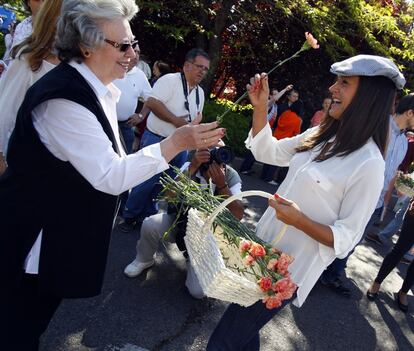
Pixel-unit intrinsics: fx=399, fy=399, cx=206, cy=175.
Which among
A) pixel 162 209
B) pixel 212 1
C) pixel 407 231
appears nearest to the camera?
pixel 407 231

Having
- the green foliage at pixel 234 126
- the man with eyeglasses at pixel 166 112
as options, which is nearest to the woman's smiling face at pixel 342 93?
the man with eyeglasses at pixel 166 112

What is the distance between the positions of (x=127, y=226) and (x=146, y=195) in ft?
1.38

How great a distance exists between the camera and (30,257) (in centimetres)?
169

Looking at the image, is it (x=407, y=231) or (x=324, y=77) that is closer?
(x=407, y=231)

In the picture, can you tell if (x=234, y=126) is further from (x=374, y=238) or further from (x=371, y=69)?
(x=371, y=69)

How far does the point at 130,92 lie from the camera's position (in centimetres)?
434

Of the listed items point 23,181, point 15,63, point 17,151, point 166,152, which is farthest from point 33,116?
point 15,63

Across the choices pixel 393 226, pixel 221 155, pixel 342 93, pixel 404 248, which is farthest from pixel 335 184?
pixel 393 226

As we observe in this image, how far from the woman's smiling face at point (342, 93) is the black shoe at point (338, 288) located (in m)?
2.68

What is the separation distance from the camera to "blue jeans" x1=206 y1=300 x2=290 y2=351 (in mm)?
1970

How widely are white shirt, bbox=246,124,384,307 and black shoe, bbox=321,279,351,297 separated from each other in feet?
7.78

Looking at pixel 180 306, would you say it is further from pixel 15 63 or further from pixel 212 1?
pixel 212 1

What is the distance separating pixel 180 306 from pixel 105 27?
7.53 feet

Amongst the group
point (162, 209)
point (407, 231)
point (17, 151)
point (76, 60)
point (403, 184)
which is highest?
point (76, 60)
